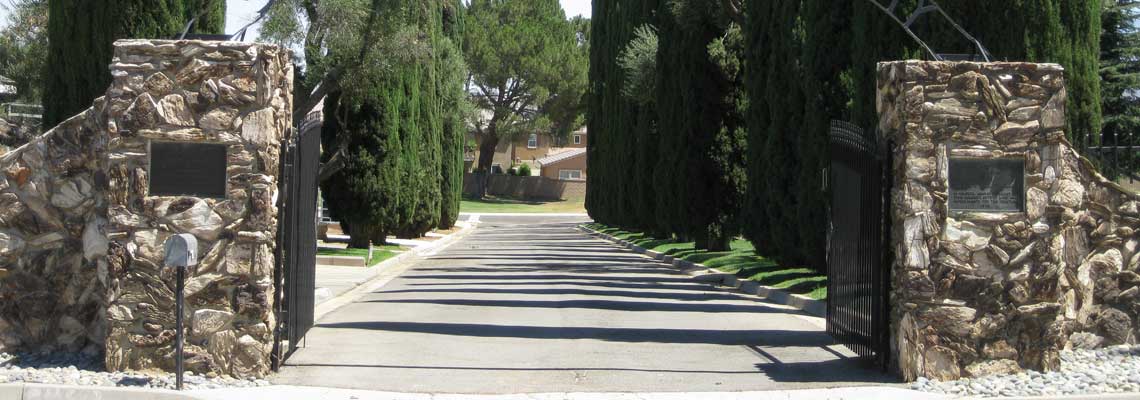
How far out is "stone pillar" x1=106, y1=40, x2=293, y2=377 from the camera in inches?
332

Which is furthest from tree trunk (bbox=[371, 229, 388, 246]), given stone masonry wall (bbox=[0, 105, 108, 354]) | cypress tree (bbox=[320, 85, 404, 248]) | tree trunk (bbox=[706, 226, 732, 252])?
stone masonry wall (bbox=[0, 105, 108, 354])

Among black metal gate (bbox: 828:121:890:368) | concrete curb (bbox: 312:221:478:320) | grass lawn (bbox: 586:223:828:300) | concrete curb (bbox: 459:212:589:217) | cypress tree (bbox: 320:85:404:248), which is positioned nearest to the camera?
black metal gate (bbox: 828:121:890:368)

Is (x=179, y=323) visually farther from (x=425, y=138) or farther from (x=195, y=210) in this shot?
(x=425, y=138)

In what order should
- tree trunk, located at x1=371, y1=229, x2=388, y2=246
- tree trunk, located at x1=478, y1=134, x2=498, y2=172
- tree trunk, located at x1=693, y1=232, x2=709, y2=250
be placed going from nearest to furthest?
1. tree trunk, located at x1=693, y1=232, x2=709, y2=250
2. tree trunk, located at x1=371, y1=229, x2=388, y2=246
3. tree trunk, located at x1=478, y1=134, x2=498, y2=172

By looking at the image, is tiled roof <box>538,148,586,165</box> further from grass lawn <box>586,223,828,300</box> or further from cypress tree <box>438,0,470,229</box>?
grass lawn <box>586,223,828,300</box>

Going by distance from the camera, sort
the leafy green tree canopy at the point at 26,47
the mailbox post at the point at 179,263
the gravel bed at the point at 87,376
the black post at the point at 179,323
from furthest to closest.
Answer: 1. the leafy green tree canopy at the point at 26,47
2. the gravel bed at the point at 87,376
3. the black post at the point at 179,323
4. the mailbox post at the point at 179,263

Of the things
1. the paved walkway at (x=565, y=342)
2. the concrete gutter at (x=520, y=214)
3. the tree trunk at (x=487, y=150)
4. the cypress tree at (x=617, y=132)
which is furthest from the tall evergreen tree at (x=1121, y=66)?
the tree trunk at (x=487, y=150)

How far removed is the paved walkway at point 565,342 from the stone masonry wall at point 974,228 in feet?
2.31

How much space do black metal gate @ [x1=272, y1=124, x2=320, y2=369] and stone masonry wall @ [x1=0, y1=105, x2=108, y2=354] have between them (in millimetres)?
1399

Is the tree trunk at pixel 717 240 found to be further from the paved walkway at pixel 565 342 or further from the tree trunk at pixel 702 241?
the paved walkway at pixel 565 342

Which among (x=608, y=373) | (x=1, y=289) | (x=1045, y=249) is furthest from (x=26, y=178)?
(x=1045, y=249)

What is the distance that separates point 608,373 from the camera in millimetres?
9336

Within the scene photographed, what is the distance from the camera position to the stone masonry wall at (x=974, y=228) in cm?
884

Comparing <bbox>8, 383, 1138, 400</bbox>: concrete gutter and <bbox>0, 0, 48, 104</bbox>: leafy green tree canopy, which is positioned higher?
<bbox>0, 0, 48, 104</bbox>: leafy green tree canopy
